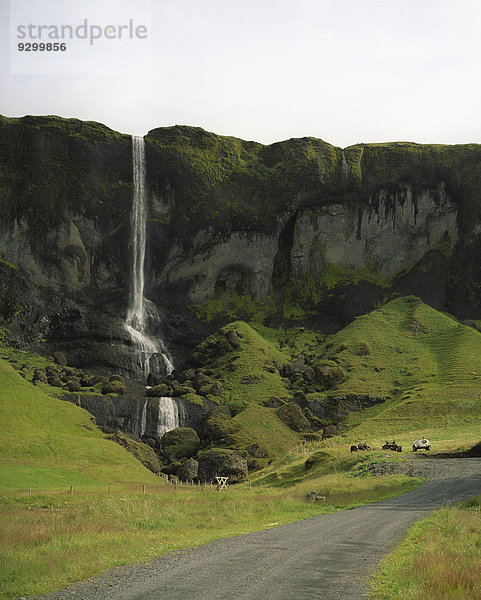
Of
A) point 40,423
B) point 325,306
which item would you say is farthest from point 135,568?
point 325,306

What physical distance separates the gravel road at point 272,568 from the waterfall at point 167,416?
62790 millimetres

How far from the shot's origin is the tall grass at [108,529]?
15.1 metres

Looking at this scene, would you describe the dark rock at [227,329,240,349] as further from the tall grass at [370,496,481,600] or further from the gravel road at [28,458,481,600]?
the tall grass at [370,496,481,600]

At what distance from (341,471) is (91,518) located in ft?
98.2

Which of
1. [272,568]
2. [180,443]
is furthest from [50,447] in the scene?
[272,568]

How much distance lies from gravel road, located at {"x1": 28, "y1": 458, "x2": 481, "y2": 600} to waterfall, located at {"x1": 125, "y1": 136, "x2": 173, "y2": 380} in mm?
83656

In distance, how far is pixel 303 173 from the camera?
434 feet

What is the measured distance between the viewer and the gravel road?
12992mm

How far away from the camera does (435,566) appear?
44.8ft

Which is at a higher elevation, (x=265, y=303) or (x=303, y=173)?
(x=303, y=173)

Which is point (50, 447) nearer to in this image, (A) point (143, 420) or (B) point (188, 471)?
(B) point (188, 471)

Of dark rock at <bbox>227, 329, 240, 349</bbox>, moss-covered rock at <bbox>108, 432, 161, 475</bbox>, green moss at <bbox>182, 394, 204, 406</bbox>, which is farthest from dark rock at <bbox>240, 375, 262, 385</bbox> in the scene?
moss-covered rock at <bbox>108, 432, 161, 475</bbox>

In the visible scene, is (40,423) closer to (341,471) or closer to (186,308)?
(341,471)

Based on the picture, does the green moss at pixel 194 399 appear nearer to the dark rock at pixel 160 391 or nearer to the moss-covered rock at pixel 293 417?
the dark rock at pixel 160 391
